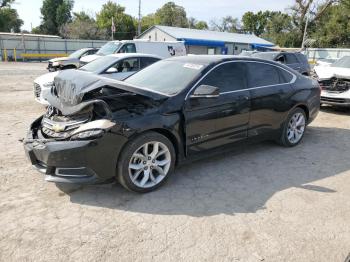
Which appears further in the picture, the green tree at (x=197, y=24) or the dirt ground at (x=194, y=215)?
the green tree at (x=197, y=24)

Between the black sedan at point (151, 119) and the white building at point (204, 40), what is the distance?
3549 centimetres

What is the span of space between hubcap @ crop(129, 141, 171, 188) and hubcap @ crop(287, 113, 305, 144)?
287cm

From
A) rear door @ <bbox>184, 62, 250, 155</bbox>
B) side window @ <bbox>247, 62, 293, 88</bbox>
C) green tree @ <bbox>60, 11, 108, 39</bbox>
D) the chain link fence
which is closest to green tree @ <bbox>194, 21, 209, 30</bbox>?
green tree @ <bbox>60, 11, 108, 39</bbox>

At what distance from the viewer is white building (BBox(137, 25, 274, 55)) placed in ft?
133

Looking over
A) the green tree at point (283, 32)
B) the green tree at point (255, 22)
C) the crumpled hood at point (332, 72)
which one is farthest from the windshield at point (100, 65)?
the green tree at point (255, 22)

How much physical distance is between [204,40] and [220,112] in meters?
37.9

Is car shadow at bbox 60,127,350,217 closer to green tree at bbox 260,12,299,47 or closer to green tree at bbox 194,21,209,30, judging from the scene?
green tree at bbox 260,12,299,47

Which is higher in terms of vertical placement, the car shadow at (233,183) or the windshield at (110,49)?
the windshield at (110,49)

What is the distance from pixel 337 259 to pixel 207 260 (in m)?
1.19

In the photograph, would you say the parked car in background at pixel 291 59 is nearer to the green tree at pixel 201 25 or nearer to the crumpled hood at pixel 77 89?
the crumpled hood at pixel 77 89

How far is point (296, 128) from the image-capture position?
6.11 meters

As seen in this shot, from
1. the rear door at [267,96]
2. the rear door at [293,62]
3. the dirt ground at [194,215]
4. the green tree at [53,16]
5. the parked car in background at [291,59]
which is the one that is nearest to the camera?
the dirt ground at [194,215]

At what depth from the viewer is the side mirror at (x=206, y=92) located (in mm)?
4234

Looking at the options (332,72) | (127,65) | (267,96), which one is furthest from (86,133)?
(332,72)
